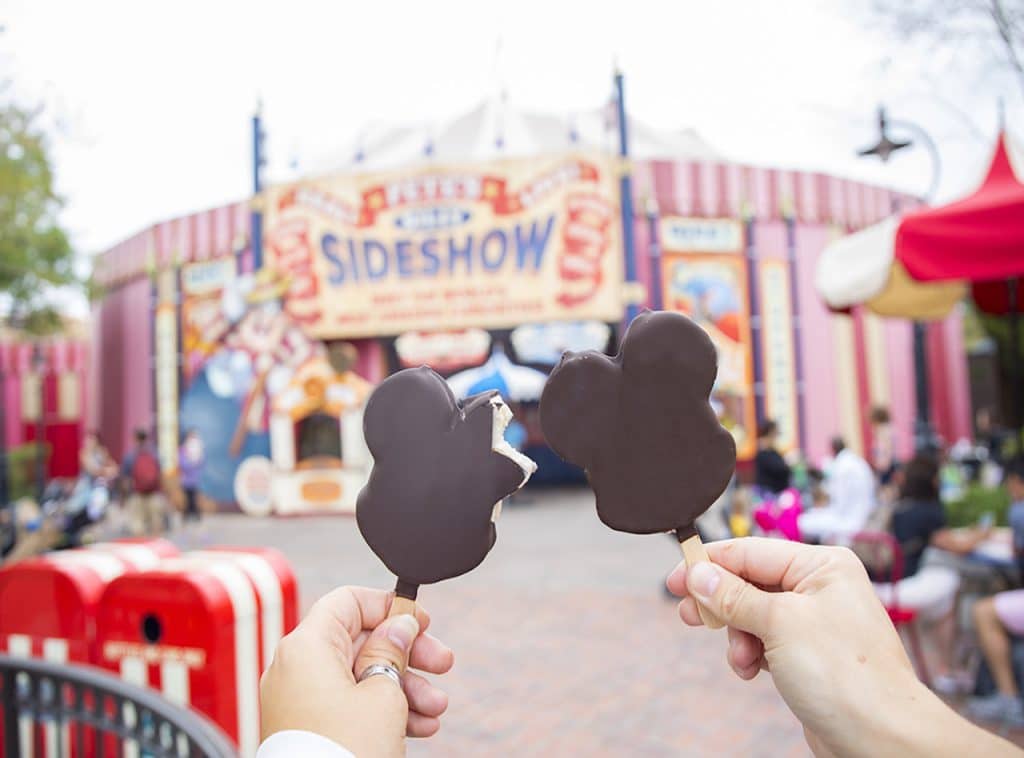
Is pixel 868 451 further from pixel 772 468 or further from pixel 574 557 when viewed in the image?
pixel 772 468

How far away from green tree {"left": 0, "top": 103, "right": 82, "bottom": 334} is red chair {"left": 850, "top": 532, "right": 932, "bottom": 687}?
841 centimetres

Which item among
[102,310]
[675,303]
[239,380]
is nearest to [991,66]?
[675,303]

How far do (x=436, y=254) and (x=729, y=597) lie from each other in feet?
39.5

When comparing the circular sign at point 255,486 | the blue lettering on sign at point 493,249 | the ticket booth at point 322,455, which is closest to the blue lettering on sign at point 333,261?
the ticket booth at point 322,455

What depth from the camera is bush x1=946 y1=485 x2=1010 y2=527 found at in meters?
4.82

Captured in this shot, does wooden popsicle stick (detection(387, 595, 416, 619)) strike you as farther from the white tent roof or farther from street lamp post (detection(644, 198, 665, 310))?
the white tent roof

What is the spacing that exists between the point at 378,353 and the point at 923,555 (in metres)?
10.3

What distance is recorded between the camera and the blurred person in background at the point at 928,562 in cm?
405

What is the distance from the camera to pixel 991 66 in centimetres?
551

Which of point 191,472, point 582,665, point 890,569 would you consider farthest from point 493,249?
point 890,569

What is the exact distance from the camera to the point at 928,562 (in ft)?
14.6

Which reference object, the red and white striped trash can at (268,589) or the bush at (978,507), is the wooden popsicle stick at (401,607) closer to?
the red and white striped trash can at (268,589)

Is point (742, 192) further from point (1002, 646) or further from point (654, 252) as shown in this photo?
point (1002, 646)

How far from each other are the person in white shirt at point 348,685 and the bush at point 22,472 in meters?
18.7
